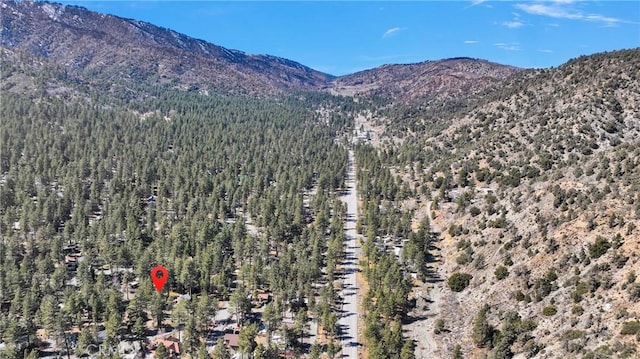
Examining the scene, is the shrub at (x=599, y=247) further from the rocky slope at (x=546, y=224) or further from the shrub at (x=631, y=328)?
the shrub at (x=631, y=328)

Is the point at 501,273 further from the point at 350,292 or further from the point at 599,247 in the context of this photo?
the point at 350,292

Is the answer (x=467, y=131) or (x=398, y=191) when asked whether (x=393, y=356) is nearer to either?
(x=398, y=191)

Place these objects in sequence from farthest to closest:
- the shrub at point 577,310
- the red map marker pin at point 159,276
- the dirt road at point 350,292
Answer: the red map marker pin at point 159,276 → the dirt road at point 350,292 → the shrub at point 577,310

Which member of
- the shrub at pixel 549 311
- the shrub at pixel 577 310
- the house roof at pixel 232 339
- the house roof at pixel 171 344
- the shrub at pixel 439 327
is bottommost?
the house roof at pixel 232 339

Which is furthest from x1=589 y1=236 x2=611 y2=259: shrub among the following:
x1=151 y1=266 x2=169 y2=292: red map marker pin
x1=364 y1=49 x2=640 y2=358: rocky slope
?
x1=151 y1=266 x2=169 y2=292: red map marker pin

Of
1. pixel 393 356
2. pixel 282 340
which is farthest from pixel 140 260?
pixel 393 356

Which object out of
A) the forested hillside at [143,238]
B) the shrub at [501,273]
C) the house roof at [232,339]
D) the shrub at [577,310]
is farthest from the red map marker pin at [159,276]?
the shrub at [577,310]
